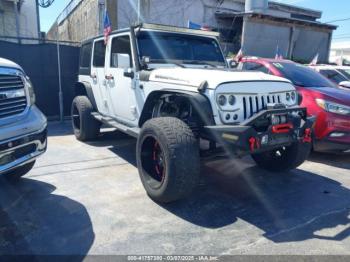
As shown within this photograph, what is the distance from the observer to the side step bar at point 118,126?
4604mm

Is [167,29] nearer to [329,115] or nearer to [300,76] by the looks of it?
[300,76]

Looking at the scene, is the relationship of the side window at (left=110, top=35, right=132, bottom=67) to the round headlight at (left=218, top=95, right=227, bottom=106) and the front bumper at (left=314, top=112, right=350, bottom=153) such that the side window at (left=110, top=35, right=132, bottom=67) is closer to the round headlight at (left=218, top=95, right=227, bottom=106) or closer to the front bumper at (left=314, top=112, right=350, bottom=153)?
the round headlight at (left=218, top=95, right=227, bottom=106)

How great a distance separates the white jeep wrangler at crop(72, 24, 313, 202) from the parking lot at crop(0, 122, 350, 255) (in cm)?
34

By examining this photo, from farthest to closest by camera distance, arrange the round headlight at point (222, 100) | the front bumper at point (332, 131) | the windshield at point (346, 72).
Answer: the windshield at point (346, 72) < the front bumper at point (332, 131) < the round headlight at point (222, 100)

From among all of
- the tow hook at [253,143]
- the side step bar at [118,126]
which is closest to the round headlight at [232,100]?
the tow hook at [253,143]

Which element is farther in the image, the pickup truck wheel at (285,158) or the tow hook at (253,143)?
the pickup truck wheel at (285,158)

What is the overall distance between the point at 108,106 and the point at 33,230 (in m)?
3.00

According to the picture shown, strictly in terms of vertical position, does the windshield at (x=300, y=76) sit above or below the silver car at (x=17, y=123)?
above

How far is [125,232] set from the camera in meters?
3.20

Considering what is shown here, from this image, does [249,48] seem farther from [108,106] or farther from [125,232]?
[125,232]

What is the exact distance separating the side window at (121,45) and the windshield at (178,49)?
242 millimetres

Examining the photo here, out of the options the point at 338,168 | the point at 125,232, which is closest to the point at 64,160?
the point at 125,232

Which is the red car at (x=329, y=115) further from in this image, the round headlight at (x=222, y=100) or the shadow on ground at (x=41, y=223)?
the shadow on ground at (x=41, y=223)

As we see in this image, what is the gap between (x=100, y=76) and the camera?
5.93m
